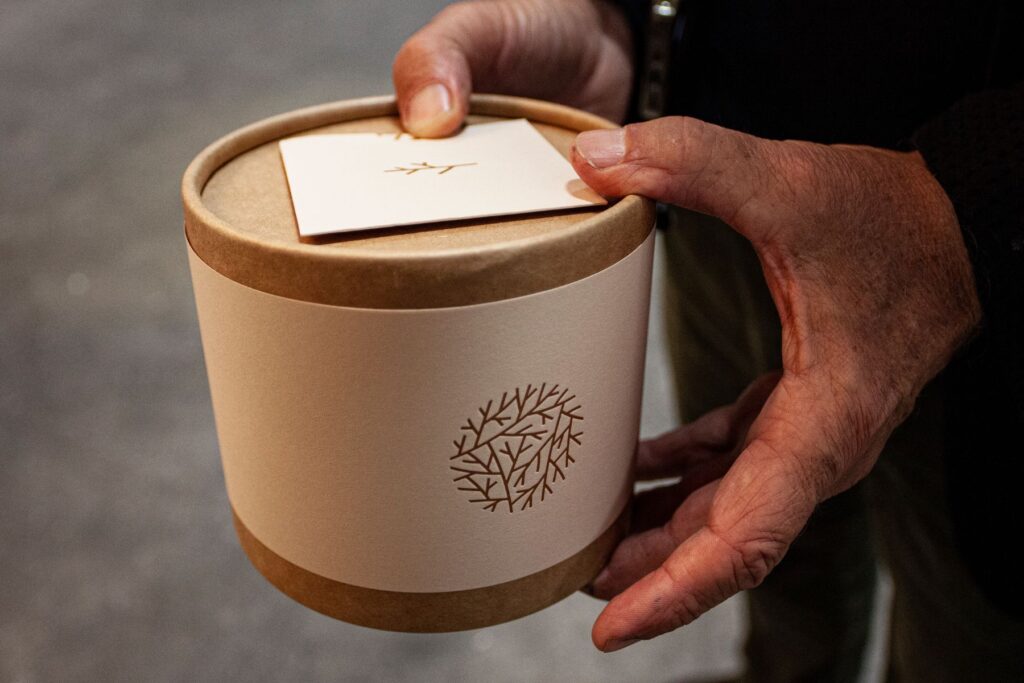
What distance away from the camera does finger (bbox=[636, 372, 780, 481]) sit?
726 millimetres

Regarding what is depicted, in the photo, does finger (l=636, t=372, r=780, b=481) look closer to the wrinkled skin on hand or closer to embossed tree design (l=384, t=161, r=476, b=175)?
the wrinkled skin on hand

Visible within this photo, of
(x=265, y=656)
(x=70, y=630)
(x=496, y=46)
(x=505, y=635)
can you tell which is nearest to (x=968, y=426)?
(x=496, y=46)

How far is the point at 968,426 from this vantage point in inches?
28.1

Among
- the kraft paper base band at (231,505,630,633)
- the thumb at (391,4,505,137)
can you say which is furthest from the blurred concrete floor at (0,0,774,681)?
the thumb at (391,4,505,137)

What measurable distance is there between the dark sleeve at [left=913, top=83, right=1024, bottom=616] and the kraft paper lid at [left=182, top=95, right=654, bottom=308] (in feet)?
0.80

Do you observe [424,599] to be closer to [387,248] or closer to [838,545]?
[387,248]

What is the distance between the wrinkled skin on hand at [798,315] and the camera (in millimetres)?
542

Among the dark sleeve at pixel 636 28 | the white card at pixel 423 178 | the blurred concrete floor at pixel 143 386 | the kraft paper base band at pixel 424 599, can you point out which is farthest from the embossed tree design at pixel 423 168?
the blurred concrete floor at pixel 143 386

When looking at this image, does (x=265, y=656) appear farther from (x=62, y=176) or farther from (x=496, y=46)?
(x=62, y=176)

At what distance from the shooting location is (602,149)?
0.53m

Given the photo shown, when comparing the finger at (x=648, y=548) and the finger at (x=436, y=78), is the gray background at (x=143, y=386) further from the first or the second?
the finger at (x=436, y=78)

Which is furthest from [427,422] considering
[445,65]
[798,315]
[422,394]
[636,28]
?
[636,28]

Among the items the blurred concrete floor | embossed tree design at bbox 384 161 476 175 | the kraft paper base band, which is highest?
embossed tree design at bbox 384 161 476 175

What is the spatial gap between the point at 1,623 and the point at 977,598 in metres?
1.12
